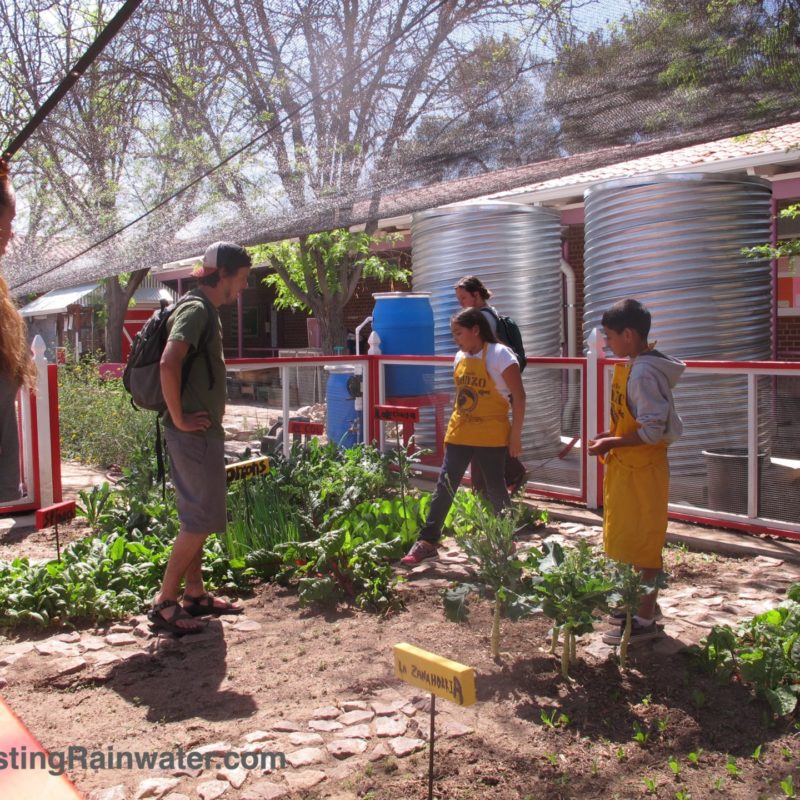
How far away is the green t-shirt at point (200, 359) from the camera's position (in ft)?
12.3

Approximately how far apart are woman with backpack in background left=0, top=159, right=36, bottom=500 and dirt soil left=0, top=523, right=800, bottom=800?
41.5 inches

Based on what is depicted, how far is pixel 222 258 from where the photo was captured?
3.91m

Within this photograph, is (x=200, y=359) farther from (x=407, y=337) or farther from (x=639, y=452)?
(x=407, y=337)

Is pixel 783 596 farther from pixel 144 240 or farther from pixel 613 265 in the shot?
pixel 144 240

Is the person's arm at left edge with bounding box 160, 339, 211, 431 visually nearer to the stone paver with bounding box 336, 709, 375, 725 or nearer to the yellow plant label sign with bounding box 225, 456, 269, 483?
the yellow plant label sign with bounding box 225, 456, 269, 483

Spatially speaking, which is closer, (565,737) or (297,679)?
(565,737)

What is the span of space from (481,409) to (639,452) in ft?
4.26

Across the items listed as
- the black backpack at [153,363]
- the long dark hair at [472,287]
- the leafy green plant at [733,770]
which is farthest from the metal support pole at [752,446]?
the black backpack at [153,363]

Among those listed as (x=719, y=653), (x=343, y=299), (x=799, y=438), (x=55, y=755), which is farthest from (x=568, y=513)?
(x=343, y=299)

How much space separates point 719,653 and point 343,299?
11.0 meters

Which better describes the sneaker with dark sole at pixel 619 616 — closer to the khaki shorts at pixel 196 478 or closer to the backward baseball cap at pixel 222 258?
the khaki shorts at pixel 196 478

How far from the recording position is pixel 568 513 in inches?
250

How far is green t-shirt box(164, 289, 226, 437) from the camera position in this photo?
12.3 feet

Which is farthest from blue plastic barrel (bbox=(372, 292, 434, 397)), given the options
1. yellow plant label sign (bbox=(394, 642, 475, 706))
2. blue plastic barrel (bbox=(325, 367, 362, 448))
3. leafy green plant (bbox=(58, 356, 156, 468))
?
yellow plant label sign (bbox=(394, 642, 475, 706))
